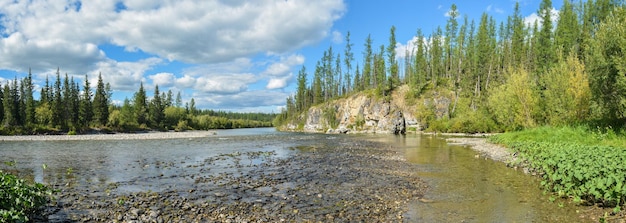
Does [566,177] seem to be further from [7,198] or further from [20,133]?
[20,133]

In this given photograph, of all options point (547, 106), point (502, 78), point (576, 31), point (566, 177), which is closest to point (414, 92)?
point (502, 78)

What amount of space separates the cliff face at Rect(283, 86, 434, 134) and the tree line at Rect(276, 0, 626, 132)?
3.82 meters

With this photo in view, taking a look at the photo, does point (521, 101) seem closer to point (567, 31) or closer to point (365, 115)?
point (567, 31)

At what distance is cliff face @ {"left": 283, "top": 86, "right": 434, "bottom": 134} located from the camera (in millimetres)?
102438

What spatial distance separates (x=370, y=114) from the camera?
111312mm

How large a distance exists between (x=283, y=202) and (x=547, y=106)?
40.2 metres

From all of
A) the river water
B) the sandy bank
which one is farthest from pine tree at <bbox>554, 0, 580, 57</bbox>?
the river water

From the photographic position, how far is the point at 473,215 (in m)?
11.4

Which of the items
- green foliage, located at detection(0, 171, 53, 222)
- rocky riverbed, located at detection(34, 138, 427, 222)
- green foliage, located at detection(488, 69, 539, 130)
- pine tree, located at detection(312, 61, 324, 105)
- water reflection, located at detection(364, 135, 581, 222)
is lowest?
water reflection, located at detection(364, 135, 581, 222)

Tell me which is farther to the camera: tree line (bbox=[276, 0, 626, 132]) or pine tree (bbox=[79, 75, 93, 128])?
pine tree (bbox=[79, 75, 93, 128])

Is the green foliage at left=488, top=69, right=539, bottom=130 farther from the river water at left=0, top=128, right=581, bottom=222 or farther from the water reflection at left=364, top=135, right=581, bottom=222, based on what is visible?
the water reflection at left=364, top=135, right=581, bottom=222

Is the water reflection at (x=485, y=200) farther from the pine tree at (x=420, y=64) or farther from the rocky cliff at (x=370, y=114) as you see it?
the pine tree at (x=420, y=64)

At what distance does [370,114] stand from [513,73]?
65.1m

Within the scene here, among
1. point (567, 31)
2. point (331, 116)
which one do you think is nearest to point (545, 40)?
point (567, 31)
